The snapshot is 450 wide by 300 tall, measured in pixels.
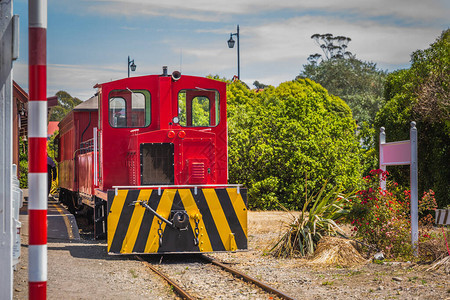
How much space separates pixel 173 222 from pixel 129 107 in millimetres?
2581

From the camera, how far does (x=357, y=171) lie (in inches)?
927

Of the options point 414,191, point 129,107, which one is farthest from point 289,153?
point 414,191

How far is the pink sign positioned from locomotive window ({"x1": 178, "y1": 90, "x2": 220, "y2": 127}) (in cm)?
323

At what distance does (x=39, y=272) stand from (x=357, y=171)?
20.7m

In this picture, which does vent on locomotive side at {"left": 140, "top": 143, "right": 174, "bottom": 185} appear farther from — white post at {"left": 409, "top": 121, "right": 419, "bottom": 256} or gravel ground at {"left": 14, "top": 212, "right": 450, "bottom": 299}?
white post at {"left": 409, "top": 121, "right": 419, "bottom": 256}

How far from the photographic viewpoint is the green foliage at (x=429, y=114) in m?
18.1

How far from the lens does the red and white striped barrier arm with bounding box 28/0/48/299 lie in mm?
3930

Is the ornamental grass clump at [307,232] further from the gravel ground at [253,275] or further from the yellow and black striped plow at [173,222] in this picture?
the yellow and black striped plow at [173,222]

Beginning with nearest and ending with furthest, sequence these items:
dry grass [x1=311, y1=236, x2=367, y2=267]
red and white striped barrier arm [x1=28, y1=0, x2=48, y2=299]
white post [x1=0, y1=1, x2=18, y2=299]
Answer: red and white striped barrier arm [x1=28, y1=0, x2=48, y2=299]
white post [x1=0, y1=1, x2=18, y2=299]
dry grass [x1=311, y1=236, x2=367, y2=267]

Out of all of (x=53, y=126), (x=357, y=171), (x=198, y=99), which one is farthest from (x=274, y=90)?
(x=53, y=126)

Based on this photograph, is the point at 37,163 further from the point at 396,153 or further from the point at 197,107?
the point at 396,153

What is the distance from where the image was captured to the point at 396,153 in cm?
1055

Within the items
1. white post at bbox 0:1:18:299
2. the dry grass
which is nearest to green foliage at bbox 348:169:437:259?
the dry grass

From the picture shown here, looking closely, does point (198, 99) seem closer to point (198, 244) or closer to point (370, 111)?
point (198, 244)
